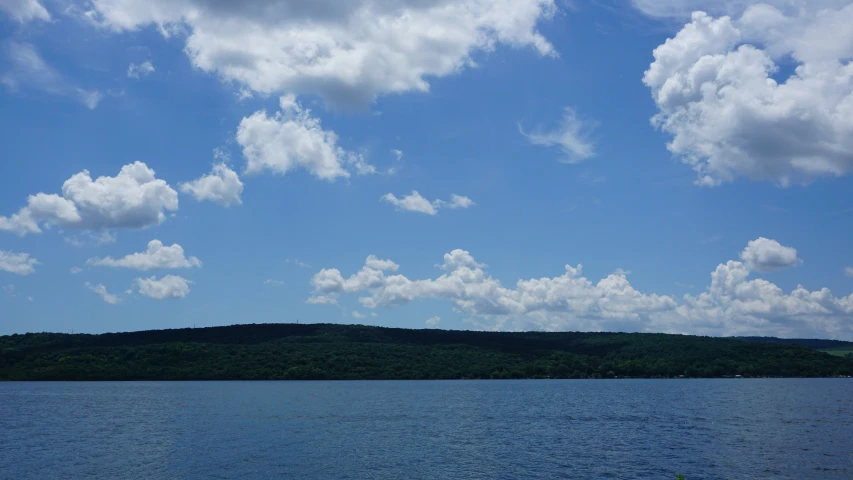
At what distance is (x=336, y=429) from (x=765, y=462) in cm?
5428

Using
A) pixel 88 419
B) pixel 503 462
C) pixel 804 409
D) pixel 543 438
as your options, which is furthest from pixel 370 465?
pixel 804 409

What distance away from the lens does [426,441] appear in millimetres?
80688

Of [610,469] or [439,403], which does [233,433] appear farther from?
[439,403]

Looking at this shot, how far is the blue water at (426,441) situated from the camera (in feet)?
200

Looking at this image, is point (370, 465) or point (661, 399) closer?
point (370, 465)

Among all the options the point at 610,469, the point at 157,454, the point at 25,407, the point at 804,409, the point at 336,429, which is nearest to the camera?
the point at 610,469

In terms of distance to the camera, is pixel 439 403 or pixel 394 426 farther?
pixel 439 403

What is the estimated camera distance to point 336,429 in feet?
306

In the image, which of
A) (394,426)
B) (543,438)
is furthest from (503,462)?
(394,426)

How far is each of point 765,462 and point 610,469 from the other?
1629cm

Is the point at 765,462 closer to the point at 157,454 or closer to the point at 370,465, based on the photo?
the point at 370,465

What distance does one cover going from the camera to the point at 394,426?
96938 millimetres

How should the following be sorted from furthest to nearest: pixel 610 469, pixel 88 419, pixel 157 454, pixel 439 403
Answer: pixel 439 403
pixel 88 419
pixel 157 454
pixel 610 469

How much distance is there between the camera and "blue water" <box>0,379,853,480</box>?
6091 centimetres
